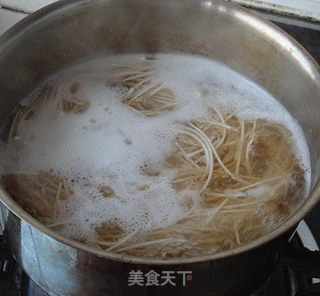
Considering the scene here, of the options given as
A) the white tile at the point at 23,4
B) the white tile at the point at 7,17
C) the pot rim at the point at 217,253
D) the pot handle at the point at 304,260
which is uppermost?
the white tile at the point at 23,4

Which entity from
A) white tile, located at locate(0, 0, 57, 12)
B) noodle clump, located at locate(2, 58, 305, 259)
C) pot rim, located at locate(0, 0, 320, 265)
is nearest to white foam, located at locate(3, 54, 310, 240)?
noodle clump, located at locate(2, 58, 305, 259)

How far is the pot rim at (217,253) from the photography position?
Answer: 2.63 feet

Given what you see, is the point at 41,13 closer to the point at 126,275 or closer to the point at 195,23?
the point at 195,23

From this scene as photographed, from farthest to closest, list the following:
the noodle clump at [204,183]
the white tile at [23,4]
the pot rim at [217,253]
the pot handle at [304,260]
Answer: the white tile at [23,4]
the noodle clump at [204,183]
the pot handle at [304,260]
the pot rim at [217,253]

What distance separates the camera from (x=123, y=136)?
4.63ft

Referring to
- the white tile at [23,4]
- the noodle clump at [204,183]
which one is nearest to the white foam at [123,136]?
the noodle clump at [204,183]

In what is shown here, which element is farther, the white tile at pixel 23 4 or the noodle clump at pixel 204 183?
the white tile at pixel 23 4

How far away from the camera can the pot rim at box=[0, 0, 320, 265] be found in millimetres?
801

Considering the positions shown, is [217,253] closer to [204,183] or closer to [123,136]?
[204,183]

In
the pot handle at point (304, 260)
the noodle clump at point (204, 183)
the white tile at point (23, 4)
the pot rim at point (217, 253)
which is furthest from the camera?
the white tile at point (23, 4)

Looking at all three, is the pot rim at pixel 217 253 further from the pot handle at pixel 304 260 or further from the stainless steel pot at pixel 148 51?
the pot handle at pixel 304 260

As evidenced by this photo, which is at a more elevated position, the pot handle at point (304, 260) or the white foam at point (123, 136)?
the white foam at point (123, 136)

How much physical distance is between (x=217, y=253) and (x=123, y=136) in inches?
26.1

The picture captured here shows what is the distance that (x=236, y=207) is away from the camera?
1.26 m
